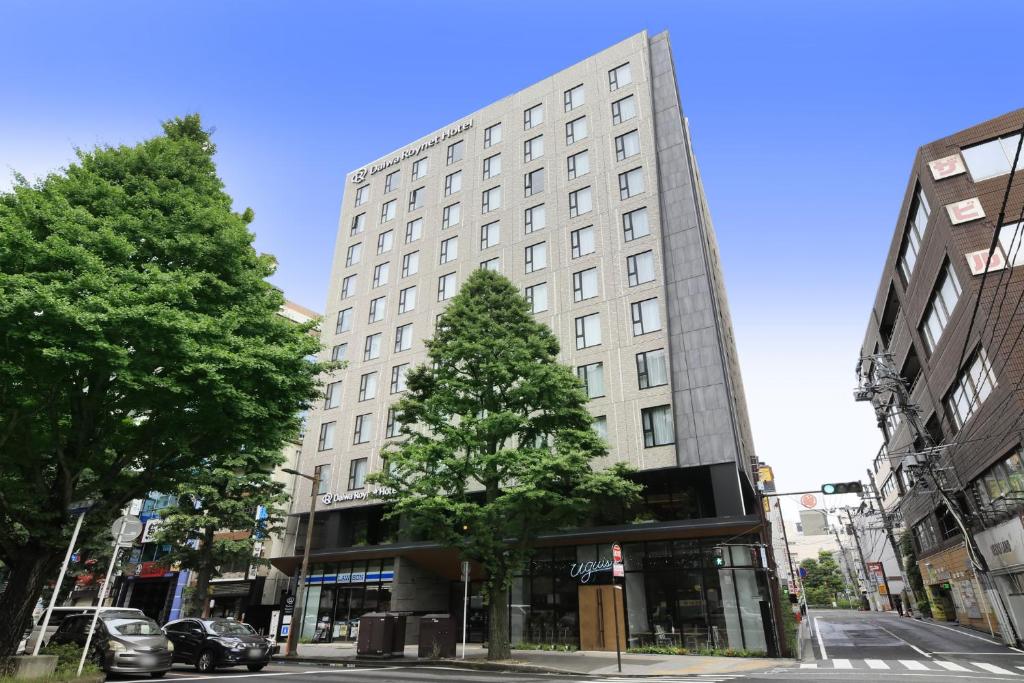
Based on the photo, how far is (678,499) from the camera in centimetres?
2652

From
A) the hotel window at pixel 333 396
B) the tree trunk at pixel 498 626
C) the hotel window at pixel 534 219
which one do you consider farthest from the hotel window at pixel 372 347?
the tree trunk at pixel 498 626

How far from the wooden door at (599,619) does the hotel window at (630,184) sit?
67.4ft

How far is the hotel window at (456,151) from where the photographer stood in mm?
42575

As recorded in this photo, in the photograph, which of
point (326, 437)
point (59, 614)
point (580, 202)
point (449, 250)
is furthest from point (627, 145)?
point (59, 614)

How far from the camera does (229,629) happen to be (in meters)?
17.9

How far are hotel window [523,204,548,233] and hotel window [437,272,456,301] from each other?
5.76 m

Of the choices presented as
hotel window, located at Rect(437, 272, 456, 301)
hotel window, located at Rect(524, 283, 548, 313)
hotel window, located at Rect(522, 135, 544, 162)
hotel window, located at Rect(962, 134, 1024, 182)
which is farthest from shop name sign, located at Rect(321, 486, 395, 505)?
hotel window, located at Rect(962, 134, 1024, 182)

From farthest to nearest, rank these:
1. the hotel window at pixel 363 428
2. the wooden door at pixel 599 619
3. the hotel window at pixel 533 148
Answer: the hotel window at pixel 533 148 < the hotel window at pixel 363 428 < the wooden door at pixel 599 619

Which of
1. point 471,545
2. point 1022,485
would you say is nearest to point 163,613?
point 471,545

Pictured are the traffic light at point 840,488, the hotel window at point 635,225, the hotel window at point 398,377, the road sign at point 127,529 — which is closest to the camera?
the road sign at point 127,529

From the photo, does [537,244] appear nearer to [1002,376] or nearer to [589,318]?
[589,318]

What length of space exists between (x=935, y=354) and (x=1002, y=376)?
34.2ft

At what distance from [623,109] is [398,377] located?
21.6 m

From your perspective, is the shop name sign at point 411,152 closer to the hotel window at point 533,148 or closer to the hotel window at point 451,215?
the hotel window at point 533,148
